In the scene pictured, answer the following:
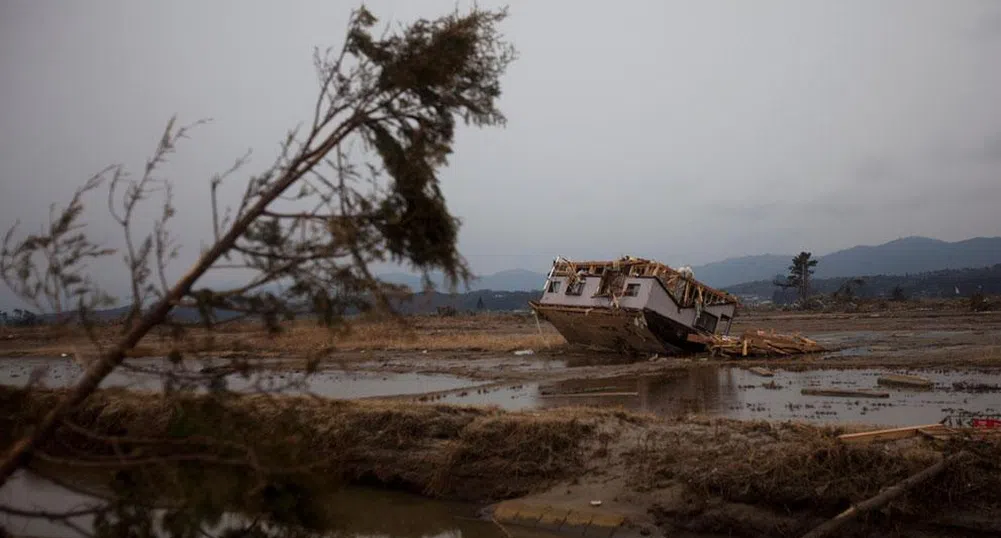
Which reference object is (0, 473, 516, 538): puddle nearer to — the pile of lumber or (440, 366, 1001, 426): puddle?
(440, 366, 1001, 426): puddle

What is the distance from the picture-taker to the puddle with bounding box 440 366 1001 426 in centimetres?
1338

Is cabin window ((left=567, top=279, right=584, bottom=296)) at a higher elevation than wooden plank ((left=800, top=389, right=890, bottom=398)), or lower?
higher

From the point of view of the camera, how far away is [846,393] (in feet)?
51.8

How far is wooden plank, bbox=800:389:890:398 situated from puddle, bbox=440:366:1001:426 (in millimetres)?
257

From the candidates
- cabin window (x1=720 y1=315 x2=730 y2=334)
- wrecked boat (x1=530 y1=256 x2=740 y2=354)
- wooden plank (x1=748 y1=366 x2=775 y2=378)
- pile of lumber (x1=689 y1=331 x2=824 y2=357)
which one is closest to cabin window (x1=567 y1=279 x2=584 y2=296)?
wrecked boat (x1=530 y1=256 x2=740 y2=354)

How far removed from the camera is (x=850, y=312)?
184ft

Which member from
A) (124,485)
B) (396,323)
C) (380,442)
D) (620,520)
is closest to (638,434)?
(620,520)

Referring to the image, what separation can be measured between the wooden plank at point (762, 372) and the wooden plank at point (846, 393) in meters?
3.75

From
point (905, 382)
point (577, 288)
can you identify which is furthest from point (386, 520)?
point (577, 288)

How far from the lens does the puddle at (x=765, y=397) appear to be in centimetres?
1338

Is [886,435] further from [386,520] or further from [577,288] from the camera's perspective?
[577,288]

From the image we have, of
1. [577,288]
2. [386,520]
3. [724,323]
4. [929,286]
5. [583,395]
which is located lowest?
[386,520]

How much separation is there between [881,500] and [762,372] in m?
13.3

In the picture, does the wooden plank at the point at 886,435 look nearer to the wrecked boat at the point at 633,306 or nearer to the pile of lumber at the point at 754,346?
the wrecked boat at the point at 633,306
